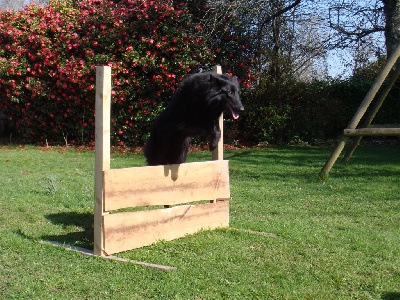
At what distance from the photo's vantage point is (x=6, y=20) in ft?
49.8

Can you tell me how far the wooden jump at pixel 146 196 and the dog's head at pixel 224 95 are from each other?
0.96 metres

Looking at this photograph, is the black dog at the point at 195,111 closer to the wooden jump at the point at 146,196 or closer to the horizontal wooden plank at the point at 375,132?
the wooden jump at the point at 146,196

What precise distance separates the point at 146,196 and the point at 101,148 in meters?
0.77

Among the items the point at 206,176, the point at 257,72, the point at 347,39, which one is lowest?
the point at 206,176

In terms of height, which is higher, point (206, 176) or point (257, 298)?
point (206, 176)

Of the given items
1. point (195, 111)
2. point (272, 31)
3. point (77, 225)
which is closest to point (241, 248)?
point (195, 111)

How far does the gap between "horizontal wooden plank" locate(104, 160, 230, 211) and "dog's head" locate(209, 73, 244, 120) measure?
96 cm

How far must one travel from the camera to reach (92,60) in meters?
14.2

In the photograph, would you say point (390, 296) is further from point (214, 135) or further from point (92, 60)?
point (92, 60)

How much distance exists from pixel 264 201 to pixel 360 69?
45.3 feet

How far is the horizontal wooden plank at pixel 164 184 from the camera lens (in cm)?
484

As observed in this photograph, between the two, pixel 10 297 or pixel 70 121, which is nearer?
pixel 10 297

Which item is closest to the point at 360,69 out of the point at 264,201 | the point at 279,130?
the point at 279,130

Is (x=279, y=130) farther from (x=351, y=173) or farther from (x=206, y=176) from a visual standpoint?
(x=206, y=176)
